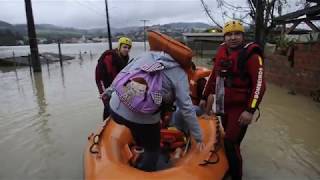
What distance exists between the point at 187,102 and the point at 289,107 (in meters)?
6.45

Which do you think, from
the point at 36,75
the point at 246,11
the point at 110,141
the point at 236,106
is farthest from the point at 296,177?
the point at 246,11

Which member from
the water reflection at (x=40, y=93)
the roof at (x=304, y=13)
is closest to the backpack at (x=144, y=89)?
the water reflection at (x=40, y=93)

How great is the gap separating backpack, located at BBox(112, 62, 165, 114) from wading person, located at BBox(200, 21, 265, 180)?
106 cm

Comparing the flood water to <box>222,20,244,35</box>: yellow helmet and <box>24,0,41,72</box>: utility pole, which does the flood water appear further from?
<box>24,0,41,72</box>: utility pole

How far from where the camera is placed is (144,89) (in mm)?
3191

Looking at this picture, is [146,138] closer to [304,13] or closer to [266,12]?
[304,13]

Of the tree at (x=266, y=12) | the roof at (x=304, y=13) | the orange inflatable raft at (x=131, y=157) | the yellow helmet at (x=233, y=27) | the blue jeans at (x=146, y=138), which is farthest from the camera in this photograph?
the tree at (x=266, y=12)

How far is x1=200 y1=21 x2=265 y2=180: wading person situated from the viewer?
3869 mm

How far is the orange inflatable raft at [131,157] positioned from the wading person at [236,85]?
0.66ft

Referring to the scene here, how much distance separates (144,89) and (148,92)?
4cm

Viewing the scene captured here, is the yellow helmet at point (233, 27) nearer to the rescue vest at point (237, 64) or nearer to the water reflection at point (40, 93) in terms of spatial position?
the rescue vest at point (237, 64)

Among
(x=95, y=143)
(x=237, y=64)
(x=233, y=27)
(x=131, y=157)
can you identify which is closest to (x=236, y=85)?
(x=237, y=64)

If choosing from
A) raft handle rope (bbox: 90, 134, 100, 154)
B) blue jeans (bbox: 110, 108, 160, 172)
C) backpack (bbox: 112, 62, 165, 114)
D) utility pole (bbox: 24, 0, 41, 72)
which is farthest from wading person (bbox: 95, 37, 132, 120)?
utility pole (bbox: 24, 0, 41, 72)

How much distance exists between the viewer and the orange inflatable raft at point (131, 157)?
3.60m
